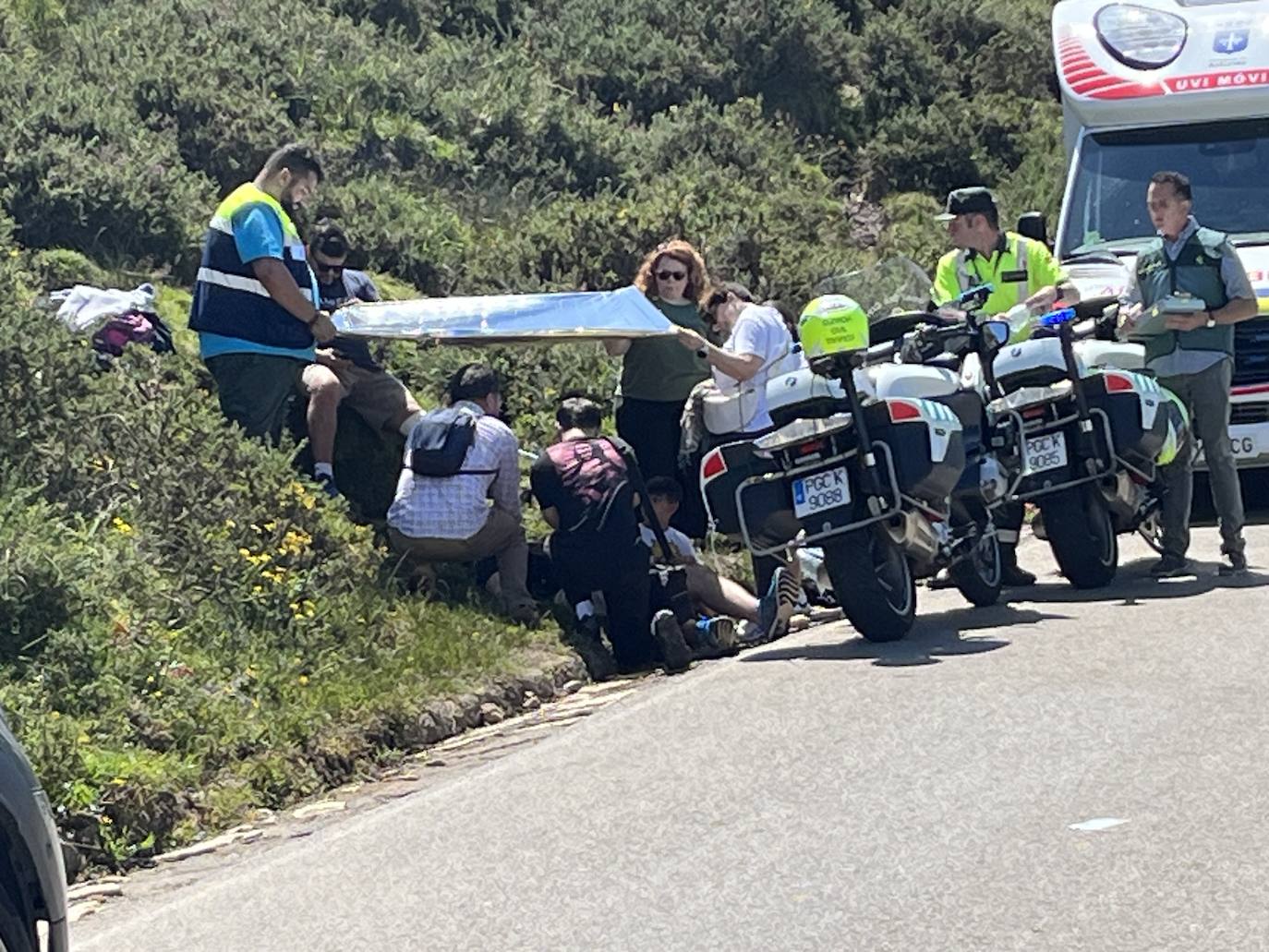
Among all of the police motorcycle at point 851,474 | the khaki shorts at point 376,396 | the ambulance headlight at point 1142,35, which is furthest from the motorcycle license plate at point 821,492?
the ambulance headlight at point 1142,35

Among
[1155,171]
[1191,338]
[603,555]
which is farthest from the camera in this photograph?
[1155,171]

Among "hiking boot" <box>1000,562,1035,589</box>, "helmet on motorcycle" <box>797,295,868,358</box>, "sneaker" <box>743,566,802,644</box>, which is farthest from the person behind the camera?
"hiking boot" <box>1000,562,1035,589</box>

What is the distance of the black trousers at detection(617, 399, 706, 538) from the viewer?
13.2m

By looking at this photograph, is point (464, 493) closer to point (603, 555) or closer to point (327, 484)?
point (603, 555)

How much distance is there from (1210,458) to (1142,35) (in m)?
4.04

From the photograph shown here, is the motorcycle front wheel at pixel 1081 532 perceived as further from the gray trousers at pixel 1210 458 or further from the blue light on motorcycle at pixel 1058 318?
the blue light on motorcycle at pixel 1058 318

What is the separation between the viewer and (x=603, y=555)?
1152cm

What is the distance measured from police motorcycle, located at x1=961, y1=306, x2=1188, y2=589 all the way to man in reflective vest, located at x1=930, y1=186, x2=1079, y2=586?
382 mm

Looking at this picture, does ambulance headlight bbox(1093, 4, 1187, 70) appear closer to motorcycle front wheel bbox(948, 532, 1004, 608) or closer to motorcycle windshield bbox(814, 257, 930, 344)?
motorcycle windshield bbox(814, 257, 930, 344)

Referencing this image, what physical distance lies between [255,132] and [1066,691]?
10682 mm

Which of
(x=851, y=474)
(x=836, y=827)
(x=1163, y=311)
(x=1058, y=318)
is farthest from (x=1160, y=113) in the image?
(x=836, y=827)

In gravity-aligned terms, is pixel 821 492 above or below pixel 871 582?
above

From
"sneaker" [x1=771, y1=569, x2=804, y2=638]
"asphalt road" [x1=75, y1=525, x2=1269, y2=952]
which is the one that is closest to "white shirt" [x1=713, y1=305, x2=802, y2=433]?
"sneaker" [x1=771, y1=569, x2=804, y2=638]

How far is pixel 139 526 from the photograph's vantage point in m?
11.1
